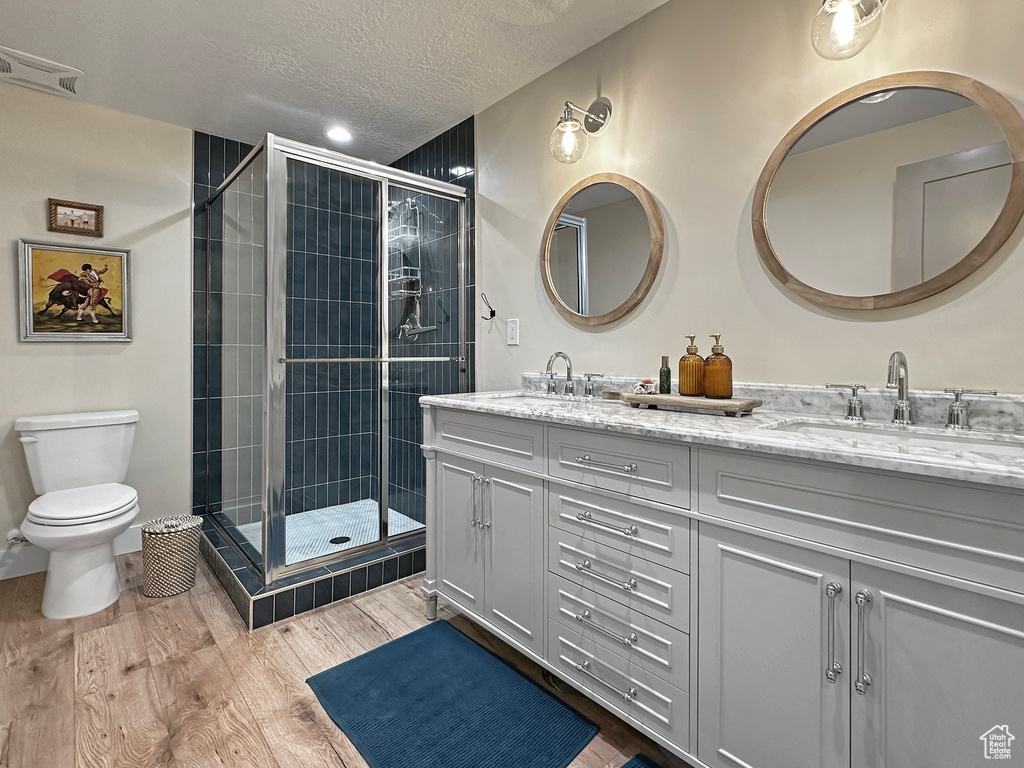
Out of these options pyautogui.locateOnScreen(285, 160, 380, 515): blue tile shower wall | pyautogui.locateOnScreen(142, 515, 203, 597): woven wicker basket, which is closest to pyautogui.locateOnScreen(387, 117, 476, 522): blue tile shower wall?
pyautogui.locateOnScreen(285, 160, 380, 515): blue tile shower wall

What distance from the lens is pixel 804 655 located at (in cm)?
107

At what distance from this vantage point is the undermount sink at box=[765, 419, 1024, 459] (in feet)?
3.56

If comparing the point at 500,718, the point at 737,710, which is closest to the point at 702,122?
the point at 737,710

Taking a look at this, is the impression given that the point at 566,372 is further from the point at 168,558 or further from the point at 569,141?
the point at 168,558

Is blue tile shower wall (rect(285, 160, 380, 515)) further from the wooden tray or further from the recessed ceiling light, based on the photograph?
the wooden tray

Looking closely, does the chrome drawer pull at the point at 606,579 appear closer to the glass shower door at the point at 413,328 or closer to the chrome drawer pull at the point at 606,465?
the chrome drawer pull at the point at 606,465

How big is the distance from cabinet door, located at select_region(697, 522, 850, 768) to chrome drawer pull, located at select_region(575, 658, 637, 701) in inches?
7.5

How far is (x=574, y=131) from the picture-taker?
208 centimetres

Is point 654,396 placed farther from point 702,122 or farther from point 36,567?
point 36,567

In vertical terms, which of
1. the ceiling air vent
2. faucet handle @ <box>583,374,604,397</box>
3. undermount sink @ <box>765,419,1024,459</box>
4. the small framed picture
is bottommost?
undermount sink @ <box>765,419,1024,459</box>

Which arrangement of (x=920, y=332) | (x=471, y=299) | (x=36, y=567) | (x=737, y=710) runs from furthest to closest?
1. (x=471, y=299)
2. (x=36, y=567)
3. (x=920, y=332)
4. (x=737, y=710)

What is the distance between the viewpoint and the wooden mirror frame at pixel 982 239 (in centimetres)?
125

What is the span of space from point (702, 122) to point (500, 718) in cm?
210

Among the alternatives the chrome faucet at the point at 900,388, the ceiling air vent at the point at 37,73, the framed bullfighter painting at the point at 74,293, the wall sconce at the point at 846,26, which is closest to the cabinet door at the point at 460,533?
the chrome faucet at the point at 900,388
